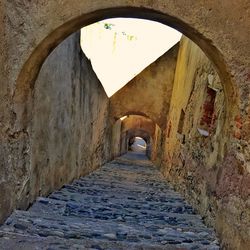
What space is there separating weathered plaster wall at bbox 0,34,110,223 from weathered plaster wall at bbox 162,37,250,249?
1.58m

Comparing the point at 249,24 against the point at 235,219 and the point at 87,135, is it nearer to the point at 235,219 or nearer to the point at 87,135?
the point at 235,219

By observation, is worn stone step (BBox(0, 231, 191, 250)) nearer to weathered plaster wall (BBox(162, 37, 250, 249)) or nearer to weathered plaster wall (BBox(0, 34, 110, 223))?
weathered plaster wall (BBox(0, 34, 110, 223))

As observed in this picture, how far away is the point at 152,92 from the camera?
28.2 feet

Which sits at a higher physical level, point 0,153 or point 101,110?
point 101,110

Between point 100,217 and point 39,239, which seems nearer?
point 39,239

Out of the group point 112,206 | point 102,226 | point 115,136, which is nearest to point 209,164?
point 112,206

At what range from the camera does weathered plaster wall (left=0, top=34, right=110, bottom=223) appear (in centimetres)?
281

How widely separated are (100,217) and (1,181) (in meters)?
1.09

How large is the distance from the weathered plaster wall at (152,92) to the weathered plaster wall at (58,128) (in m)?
2.21

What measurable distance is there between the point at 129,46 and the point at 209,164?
5.05 metres

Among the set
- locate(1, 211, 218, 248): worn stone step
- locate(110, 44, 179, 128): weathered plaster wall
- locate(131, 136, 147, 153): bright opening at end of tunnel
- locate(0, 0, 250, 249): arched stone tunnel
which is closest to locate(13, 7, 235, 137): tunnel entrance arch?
locate(0, 0, 250, 249): arched stone tunnel

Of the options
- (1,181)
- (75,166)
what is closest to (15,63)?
(1,181)

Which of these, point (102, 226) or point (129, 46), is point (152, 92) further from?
point (102, 226)

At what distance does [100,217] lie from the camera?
3027mm
